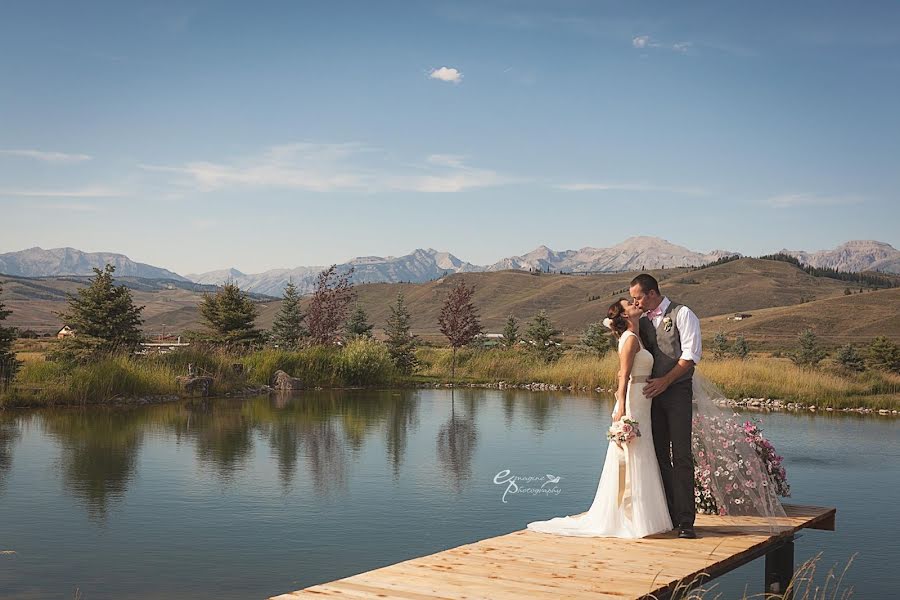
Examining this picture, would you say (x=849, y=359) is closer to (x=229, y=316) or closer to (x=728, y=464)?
(x=229, y=316)

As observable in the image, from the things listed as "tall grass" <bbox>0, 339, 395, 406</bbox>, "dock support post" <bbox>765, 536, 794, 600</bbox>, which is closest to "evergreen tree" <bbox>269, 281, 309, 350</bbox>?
"tall grass" <bbox>0, 339, 395, 406</bbox>

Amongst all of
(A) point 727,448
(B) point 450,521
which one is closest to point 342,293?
(B) point 450,521

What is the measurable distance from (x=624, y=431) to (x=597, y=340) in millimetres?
26057

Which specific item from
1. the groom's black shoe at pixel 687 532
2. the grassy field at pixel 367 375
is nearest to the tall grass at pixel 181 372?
the grassy field at pixel 367 375

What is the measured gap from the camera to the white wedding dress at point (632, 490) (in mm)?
6559

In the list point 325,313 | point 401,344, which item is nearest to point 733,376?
point 401,344

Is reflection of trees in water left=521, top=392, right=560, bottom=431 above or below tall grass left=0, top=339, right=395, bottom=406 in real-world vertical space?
below

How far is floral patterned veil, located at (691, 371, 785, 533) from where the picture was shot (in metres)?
7.25

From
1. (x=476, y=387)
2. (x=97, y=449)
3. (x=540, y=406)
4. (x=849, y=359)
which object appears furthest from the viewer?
(x=849, y=359)

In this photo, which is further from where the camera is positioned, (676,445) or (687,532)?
(676,445)

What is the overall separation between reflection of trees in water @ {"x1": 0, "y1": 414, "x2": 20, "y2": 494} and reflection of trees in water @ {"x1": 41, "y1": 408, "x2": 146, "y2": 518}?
48cm

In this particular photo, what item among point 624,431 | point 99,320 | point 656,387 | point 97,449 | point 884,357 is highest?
point 99,320

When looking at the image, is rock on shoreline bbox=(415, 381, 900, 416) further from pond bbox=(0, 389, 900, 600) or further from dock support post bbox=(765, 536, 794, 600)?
dock support post bbox=(765, 536, 794, 600)

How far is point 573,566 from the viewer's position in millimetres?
5617
